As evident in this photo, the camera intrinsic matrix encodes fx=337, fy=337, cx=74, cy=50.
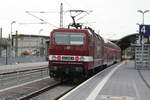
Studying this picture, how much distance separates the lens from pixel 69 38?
1911 centimetres

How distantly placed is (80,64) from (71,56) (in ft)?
2.19

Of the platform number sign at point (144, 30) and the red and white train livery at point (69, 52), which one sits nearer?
the red and white train livery at point (69, 52)

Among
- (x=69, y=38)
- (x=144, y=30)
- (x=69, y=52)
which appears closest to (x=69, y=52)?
(x=69, y=52)

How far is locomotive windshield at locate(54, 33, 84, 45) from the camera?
19.0m

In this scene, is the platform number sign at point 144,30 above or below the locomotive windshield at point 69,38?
above

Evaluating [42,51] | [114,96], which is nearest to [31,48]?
[42,51]

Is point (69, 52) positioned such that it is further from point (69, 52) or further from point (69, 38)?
point (69, 38)

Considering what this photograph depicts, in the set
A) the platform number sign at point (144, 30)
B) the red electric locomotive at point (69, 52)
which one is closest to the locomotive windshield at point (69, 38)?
the red electric locomotive at point (69, 52)

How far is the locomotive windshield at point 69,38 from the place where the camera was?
1895 cm

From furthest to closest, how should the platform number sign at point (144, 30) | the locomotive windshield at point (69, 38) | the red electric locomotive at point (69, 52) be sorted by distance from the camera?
the platform number sign at point (144, 30) → the locomotive windshield at point (69, 38) → the red electric locomotive at point (69, 52)

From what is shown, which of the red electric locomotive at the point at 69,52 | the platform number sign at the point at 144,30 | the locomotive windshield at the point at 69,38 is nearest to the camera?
the red electric locomotive at the point at 69,52

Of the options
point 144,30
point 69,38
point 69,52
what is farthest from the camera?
point 144,30

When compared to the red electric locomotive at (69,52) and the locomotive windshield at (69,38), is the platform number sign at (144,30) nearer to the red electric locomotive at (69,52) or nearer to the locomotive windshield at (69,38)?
the red electric locomotive at (69,52)

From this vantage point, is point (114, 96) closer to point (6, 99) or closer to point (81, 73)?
point (6, 99)
